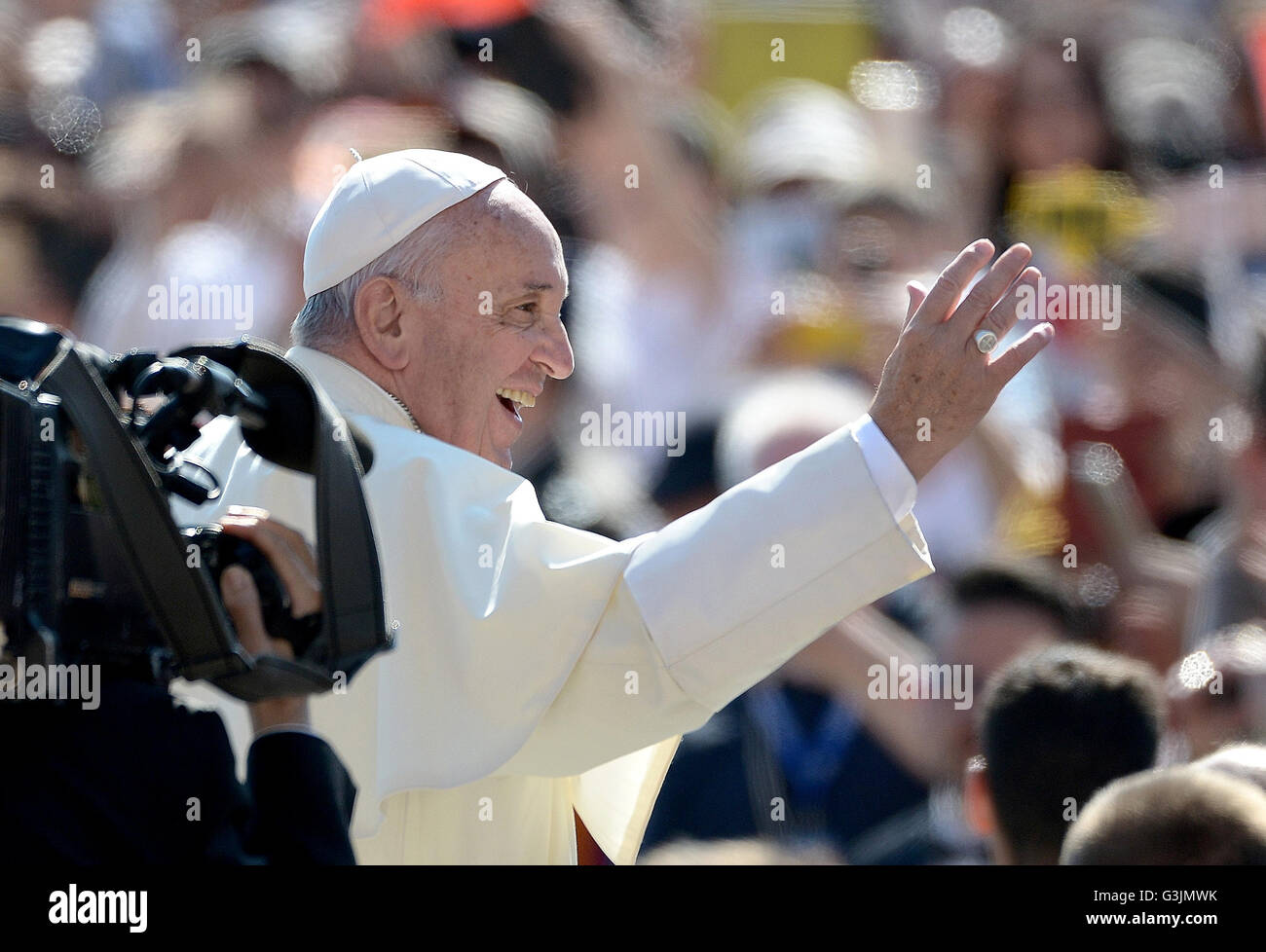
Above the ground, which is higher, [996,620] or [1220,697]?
[996,620]

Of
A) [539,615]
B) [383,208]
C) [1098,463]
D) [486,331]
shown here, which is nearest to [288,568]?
[539,615]

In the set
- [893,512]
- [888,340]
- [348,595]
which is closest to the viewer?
[348,595]

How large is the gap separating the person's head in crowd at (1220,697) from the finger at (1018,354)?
2141mm

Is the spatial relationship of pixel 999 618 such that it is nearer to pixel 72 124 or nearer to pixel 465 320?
pixel 465 320

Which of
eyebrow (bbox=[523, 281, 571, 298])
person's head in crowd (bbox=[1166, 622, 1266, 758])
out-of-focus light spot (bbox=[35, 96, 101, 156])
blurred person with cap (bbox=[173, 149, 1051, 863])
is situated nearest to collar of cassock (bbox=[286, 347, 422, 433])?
blurred person with cap (bbox=[173, 149, 1051, 863])

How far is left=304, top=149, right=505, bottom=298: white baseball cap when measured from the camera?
11.2 feet

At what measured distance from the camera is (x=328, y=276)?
136 inches

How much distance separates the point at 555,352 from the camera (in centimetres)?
326

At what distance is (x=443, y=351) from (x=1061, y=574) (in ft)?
7.94

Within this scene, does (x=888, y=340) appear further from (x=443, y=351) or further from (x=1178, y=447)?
(x=443, y=351)

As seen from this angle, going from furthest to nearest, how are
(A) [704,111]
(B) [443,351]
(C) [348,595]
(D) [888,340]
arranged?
1. (A) [704,111]
2. (D) [888,340]
3. (B) [443,351]
4. (C) [348,595]

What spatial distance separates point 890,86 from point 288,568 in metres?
4.60

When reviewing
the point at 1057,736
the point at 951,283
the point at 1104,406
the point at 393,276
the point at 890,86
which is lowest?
the point at 1057,736

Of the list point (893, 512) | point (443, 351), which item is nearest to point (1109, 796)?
point (893, 512)
